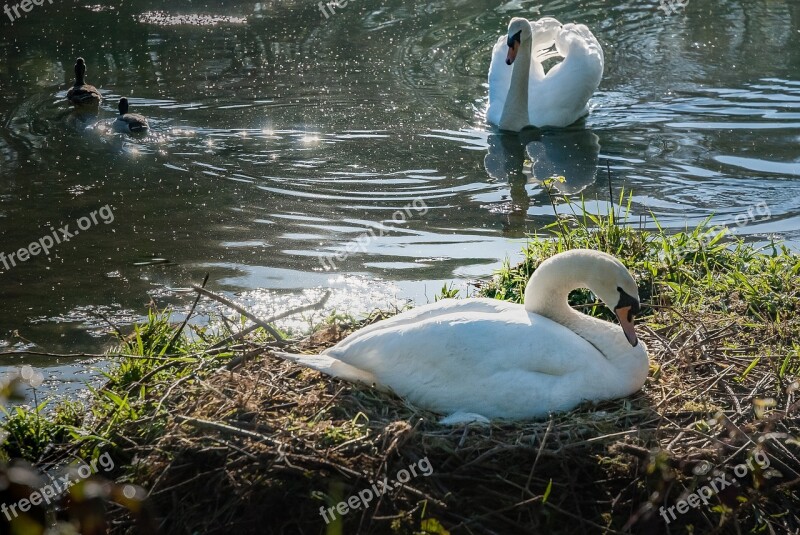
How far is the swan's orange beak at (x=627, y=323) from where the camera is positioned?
5.14 metres

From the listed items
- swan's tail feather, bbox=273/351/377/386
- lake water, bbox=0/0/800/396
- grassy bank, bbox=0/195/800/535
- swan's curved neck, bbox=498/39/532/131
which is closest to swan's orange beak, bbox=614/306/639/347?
grassy bank, bbox=0/195/800/535

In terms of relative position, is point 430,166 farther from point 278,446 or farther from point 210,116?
point 278,446

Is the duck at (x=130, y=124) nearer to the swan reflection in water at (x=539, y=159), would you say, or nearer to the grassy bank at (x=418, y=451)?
the swan reflection in water at (x=539, y=159)

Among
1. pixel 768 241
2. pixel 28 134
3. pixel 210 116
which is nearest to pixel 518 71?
pixel 210 116

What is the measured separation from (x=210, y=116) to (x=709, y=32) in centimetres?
845

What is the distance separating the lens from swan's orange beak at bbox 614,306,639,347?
202 inches

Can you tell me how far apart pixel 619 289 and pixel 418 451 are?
1411mm

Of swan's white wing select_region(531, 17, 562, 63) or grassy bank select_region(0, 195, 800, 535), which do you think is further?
swan's white wing select_region(531, 17, 562, 63)

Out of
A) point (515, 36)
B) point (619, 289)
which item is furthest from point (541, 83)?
point (619, 289)

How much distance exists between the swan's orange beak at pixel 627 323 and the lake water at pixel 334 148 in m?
2.63

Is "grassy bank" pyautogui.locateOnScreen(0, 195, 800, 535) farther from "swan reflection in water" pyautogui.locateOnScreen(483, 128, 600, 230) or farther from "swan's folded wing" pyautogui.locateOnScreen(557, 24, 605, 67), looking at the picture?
"swan's folded wing" pyautogui.locateOnScreen(557, 24, 605, 67)

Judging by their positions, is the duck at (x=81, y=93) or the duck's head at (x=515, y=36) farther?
the duck at (x=81, y=93)

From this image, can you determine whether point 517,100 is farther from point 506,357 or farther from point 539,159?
point 506,357

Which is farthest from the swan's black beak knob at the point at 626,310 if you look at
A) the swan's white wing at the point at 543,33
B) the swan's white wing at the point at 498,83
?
the swan's white wing at the point at 543,33
